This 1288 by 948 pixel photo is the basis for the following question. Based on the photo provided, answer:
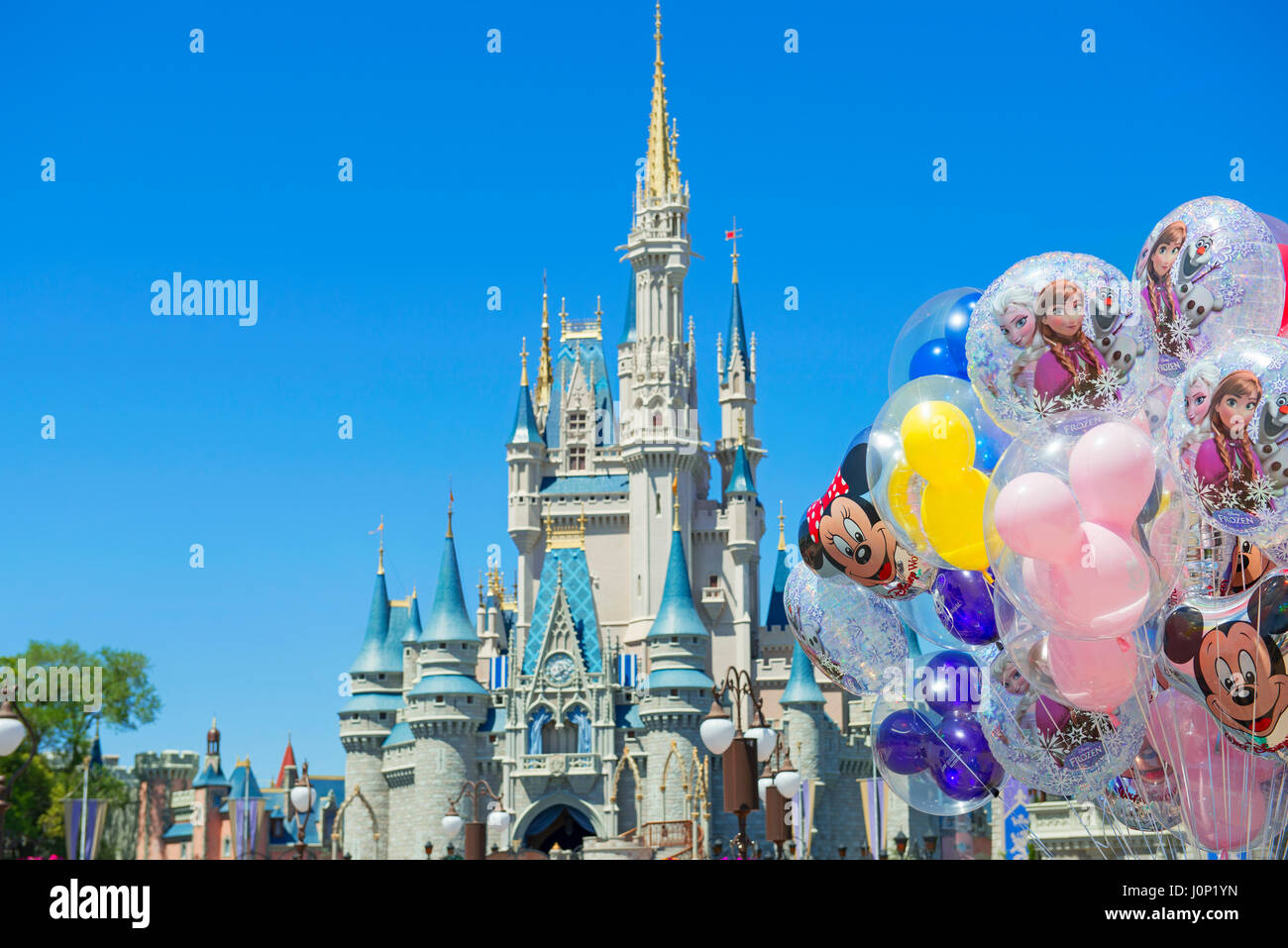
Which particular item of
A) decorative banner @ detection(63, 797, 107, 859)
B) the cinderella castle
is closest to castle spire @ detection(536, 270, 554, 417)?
the cinderella castle

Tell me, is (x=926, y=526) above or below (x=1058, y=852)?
above

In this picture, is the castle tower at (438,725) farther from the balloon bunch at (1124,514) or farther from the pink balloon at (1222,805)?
the pink balloon at (1222,805)

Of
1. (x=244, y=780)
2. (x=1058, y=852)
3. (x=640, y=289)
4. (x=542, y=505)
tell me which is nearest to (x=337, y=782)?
(x=244, y=780)

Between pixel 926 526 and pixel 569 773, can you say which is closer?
pixel 926 526

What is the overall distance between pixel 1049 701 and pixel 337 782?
242 feet

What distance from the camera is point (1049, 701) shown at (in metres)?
15.7

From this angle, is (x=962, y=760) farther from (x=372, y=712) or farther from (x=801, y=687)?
(x=372, y=712)

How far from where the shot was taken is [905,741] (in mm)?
17703

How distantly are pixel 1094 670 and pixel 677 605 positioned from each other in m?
45.9

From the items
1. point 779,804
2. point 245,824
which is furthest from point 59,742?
point 779,804

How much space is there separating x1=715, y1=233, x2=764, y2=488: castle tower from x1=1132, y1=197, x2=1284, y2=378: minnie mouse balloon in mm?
52563

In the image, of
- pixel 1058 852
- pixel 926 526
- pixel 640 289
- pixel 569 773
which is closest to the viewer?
pixel 926 526
